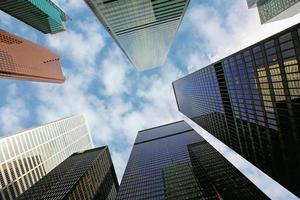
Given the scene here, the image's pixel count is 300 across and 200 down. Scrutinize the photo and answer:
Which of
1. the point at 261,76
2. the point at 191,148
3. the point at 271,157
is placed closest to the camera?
the point at 261,76

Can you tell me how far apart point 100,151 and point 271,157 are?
139 meters

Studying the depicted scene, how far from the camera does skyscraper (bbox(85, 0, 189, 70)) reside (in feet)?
303

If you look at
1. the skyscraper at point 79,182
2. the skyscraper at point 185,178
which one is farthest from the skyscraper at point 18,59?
the skyscraper at point 185,178

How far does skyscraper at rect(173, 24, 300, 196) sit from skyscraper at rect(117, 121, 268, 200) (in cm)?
2872

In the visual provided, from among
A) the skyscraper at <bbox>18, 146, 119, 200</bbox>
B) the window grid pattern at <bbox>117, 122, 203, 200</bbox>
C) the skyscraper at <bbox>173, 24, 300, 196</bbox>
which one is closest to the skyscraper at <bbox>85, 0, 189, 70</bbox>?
the skyscraper at <bbox>173, 24, 300, 196</bbox>

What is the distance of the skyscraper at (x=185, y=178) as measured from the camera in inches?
4471

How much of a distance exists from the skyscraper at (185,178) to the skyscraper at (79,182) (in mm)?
14691

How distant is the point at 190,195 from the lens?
119500mm

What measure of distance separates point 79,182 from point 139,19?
66387mm

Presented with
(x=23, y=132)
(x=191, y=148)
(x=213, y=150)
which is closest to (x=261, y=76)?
(x=213, y=150)

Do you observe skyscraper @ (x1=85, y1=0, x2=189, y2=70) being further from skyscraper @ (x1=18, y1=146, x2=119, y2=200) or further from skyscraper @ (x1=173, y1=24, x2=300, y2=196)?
skyscraper @ (x1=18, y1=146, x2=119, y2=200)

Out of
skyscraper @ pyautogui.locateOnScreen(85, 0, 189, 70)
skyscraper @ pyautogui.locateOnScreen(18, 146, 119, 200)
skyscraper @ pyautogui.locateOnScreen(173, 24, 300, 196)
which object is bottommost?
skyscraper @ pyautogui.locateOnScreen(18, 146, 119, 200)

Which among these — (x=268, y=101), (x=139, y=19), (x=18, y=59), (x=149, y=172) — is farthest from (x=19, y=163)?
(x=268, y=101)

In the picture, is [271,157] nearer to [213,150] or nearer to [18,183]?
[213,150]
